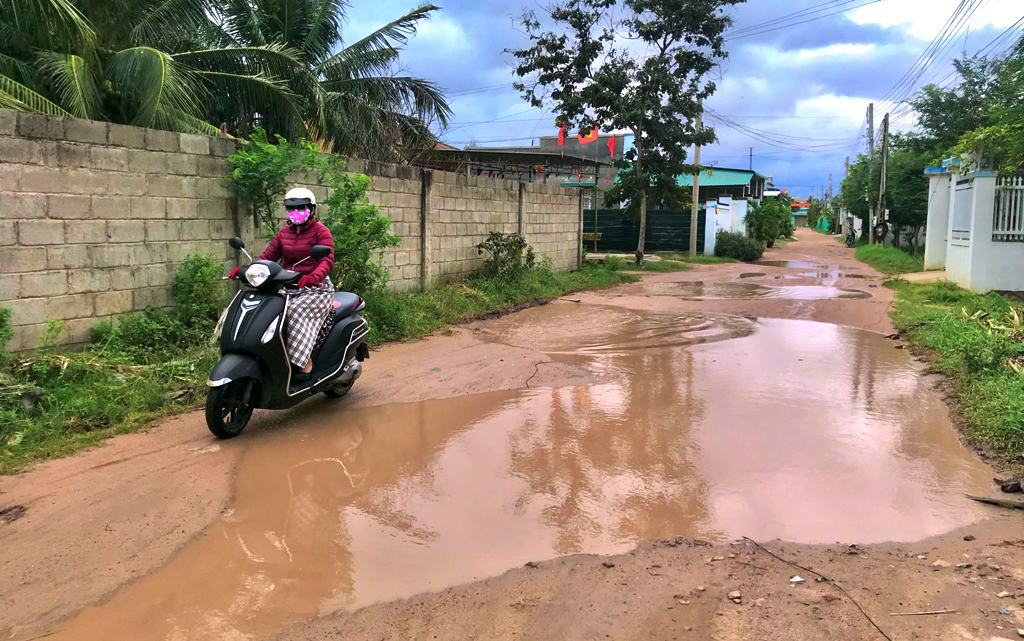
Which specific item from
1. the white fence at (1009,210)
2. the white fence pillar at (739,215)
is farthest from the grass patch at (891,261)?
the white fence at (1009,210)

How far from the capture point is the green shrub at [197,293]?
6824 millimetres

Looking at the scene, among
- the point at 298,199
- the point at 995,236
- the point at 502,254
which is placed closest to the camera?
the point at 298,199

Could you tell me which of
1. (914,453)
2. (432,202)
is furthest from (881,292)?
(914,453)

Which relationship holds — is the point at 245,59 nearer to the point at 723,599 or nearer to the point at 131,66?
the point at 131,66

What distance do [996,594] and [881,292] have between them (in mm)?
13770

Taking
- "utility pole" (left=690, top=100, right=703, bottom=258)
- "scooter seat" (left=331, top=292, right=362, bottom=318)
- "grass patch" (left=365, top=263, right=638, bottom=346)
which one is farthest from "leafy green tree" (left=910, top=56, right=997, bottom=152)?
"scooter seat" (left=331, top=292, right=362, bottom=318)

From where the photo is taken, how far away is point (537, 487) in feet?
13.8

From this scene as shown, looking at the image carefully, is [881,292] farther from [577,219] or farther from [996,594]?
[996,594]

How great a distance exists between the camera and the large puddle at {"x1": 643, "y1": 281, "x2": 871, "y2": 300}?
47.2 ft

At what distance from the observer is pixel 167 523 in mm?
3639

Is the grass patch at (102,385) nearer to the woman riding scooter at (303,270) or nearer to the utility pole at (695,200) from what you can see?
the woman riding scooter at (303,270)

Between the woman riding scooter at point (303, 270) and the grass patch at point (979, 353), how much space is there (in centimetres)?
498

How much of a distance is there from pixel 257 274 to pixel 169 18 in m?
8.67

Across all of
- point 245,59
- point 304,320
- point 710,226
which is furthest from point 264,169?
point 710,226
